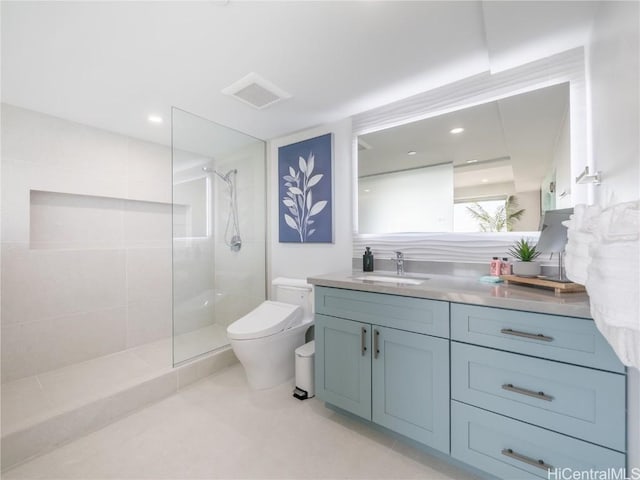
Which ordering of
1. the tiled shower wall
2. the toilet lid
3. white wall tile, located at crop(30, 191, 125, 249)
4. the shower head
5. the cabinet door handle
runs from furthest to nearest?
1. the shower head
2. white wall tile, located at crop(30, 191, 125, 249)
3. the tiled shower wall
4. the toilet lid
5. the cabinet door handle

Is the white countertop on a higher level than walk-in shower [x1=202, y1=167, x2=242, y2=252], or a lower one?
lower

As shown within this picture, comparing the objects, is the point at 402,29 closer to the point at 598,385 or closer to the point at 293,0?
the point at 293,0

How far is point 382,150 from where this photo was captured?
2.20 meters

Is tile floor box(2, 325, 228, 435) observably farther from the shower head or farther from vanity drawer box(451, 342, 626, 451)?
vanity drawer box(451, 342, 626, 451)

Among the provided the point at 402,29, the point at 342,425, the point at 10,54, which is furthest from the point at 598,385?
the point at 10,54

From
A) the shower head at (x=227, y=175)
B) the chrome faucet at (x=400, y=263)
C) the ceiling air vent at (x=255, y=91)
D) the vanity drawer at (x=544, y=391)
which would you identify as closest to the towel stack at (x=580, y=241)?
the vanity drawer at (x=544, y=391)

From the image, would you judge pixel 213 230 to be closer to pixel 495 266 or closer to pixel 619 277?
pixel 495 266

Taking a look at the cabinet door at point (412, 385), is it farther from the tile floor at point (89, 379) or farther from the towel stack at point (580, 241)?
the tile floor at point (89, 379)

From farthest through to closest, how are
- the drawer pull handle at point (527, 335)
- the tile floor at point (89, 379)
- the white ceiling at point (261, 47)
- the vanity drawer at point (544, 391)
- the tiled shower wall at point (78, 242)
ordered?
the tiled shower wall at point (78, 242)
the tile floor at point (89, 379)
the white ceiling at point (261, 47)
the drawer pull handle at point (527, 335)
the vanity drawer at point (544, 391)

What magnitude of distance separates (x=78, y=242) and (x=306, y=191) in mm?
2056

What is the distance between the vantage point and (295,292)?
2.44 meters

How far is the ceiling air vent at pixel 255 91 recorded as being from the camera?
5.86 feet

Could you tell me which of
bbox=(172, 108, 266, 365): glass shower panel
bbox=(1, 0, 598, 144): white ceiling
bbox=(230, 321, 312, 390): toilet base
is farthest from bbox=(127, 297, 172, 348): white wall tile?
bbox=(1, 0, 598, 144): white ceiling

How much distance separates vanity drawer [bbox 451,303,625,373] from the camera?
99 cm
